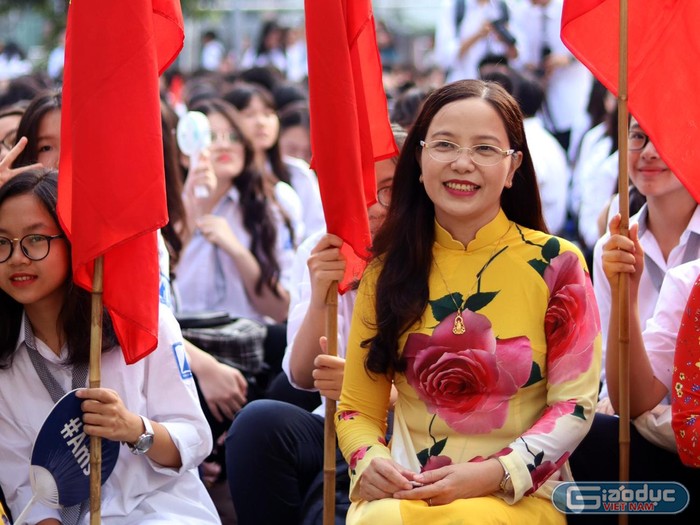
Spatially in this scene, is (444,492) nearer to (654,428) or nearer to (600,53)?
(654,428)

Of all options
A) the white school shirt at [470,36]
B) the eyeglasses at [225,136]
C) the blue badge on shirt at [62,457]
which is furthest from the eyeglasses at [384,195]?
the white school shirt at [470,36]

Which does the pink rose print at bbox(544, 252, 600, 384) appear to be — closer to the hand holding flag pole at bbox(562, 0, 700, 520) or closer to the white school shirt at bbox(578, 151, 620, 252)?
the hand holding flag pole at bbox(562, 0, 700, 520)

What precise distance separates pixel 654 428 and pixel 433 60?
14.6 m

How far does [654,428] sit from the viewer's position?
3.27 meters

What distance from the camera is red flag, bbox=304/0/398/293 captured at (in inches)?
126

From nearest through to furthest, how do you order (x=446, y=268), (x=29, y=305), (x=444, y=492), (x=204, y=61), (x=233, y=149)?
(x=444, y=492) < (x=446, y=268) < (x=29, y=305) < (x=233, y=149) < (x=204, y=61)

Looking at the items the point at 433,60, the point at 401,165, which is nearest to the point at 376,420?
the point at 401,165

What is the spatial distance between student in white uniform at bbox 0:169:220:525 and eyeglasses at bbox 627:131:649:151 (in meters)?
1.70

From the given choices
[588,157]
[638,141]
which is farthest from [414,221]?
[588,157]

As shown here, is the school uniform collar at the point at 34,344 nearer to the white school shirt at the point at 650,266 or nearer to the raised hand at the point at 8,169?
the raised hand at the point at 8,169

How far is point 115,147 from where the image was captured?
3.02 m

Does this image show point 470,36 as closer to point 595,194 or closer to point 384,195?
point 595,194

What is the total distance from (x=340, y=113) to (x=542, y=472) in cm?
111

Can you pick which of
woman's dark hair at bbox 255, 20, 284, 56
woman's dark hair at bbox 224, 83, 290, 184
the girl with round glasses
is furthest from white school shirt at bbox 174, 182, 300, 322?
woman's dark hair at bbox 255, 20, 284, 56
